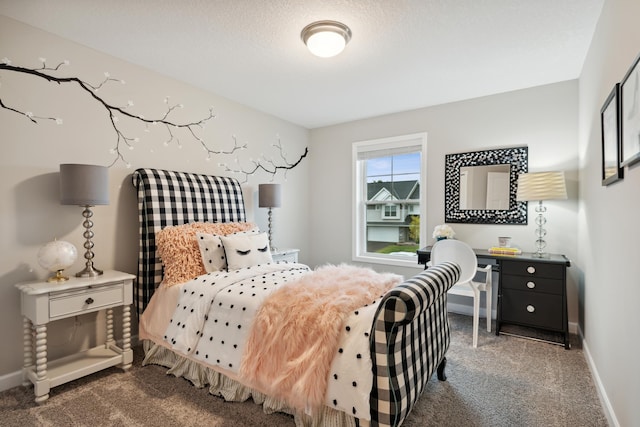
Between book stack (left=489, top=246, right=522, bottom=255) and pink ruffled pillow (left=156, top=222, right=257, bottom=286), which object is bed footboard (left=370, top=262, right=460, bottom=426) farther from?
book stack (left=489, top=246, right=522, bottom=255)

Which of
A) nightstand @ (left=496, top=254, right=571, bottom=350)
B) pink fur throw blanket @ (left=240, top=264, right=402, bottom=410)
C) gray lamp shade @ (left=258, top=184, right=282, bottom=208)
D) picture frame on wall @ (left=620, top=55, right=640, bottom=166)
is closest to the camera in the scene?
picture frame on wall @ (left=620, top=55, right=640, bottom=166)

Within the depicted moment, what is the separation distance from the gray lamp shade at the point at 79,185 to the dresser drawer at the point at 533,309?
11.8 feet

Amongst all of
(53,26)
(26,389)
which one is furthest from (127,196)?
(26,389)

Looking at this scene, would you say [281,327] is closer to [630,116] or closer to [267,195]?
→ [630,116]

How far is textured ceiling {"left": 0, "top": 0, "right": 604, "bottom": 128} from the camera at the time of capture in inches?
79.8

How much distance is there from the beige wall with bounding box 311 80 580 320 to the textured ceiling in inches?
9.1

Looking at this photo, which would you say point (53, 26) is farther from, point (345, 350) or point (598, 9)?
point (598, 9)

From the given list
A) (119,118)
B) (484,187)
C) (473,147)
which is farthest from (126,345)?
(473,147)

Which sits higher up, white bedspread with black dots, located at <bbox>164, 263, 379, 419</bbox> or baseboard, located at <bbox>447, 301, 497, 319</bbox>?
white bedspread with black dots, located at <bbox>164, 263, 379, 419</bbox>

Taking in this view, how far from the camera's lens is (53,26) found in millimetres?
2244

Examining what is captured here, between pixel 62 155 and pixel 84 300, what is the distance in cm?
112

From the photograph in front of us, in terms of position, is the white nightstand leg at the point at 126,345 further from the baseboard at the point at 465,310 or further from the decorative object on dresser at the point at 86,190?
the baseboard at the point at 465,310

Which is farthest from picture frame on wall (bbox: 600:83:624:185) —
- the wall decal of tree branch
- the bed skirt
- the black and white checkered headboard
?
the wall decal of tree branch

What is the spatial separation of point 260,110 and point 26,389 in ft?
11.2
